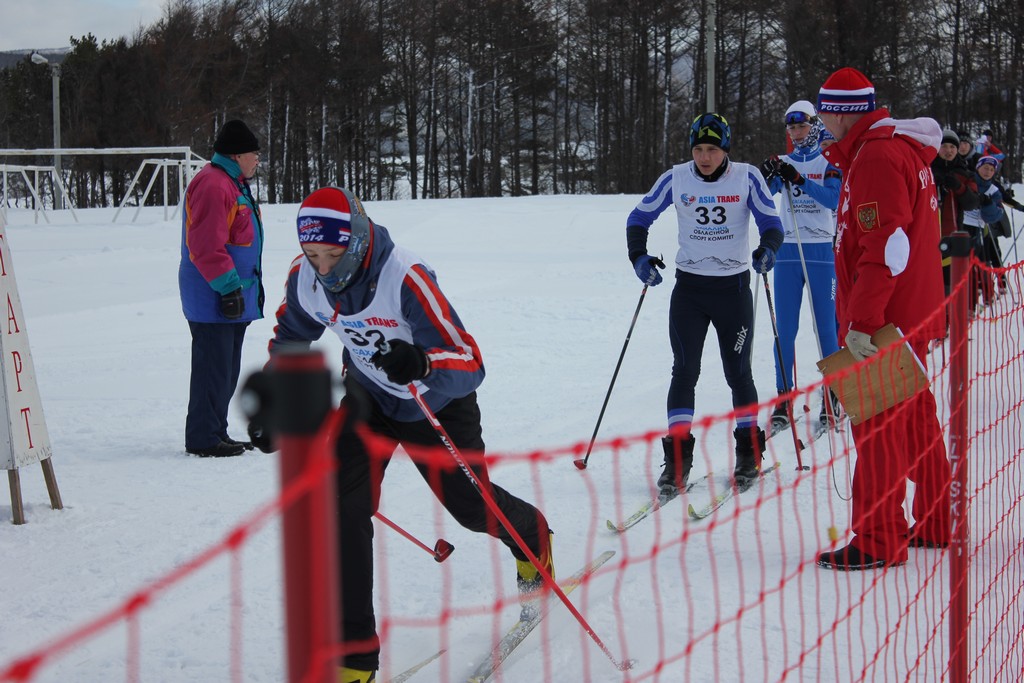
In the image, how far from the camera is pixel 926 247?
13.1 ft

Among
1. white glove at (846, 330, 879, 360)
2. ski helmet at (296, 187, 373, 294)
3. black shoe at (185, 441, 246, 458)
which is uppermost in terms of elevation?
ski helmet at (296, 187, 373, 294)

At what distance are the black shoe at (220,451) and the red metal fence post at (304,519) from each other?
5.04 metres

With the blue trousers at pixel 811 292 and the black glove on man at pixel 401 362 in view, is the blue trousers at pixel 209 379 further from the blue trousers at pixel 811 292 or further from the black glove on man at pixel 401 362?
the blue trousers at pixel 811 292

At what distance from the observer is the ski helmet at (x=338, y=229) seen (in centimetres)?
298

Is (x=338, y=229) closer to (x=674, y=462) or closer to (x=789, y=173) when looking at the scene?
(x=674, y=462)

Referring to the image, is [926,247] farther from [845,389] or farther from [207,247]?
[207,247]

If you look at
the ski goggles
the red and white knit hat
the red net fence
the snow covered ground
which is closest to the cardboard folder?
the red net fence

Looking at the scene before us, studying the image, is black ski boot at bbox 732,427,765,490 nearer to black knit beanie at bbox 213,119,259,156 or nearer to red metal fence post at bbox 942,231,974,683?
red metal fence post at bbox 942,231,974,683

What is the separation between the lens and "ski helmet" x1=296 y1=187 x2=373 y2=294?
9.78 feet

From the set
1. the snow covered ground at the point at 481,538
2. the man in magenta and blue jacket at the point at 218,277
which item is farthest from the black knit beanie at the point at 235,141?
the snow covered ground at the point at 481,538

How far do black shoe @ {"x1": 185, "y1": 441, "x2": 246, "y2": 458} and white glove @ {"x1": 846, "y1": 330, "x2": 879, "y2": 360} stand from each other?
3647 millimetres

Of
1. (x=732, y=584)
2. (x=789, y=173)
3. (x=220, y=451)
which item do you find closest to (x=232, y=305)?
(x=220, y=451)

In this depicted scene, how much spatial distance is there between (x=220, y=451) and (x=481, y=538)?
2.13 meters

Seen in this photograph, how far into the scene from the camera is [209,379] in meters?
5.79
